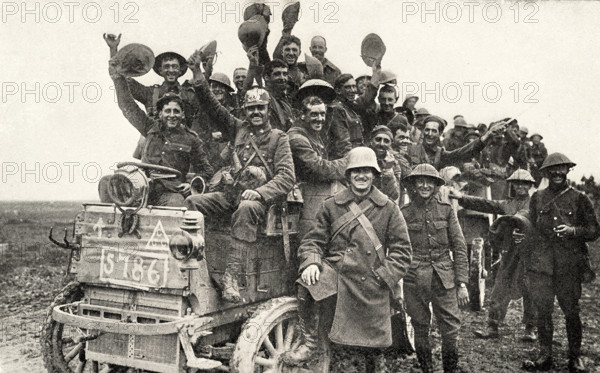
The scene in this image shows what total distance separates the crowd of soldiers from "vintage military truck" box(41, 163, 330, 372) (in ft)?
0.73

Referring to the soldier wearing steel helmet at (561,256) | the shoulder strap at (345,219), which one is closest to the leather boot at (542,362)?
the soldier wearing steel helmet at (561,256)

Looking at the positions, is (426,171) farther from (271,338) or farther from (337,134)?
(271,338)

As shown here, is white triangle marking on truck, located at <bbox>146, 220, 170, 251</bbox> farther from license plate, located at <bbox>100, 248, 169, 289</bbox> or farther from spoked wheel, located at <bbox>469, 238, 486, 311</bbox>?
spoked wheel, located at <bbox>469, 238, 486, 311</bbox>

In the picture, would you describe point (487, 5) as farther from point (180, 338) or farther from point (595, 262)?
point (595, 262)

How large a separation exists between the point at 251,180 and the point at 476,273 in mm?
4845

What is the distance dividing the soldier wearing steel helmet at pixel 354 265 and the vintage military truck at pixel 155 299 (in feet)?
0.89

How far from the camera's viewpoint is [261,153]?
512 centimetres

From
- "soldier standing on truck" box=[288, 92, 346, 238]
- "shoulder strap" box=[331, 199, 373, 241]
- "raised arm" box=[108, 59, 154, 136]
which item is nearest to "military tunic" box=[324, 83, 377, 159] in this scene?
"soldier standing on truck" box=[288, 92, 346, 238]

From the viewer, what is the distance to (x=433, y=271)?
5211 millimetres

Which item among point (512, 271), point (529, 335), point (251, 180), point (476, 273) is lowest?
point (529, 335)

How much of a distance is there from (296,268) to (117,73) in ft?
9.34

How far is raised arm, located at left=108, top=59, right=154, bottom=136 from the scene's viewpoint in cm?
595

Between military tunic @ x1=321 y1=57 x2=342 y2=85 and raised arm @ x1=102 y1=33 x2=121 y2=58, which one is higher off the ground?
military tunic @ x1=321 y1=57 x2=342 y2=85

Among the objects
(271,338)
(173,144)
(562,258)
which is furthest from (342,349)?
(173,144)
